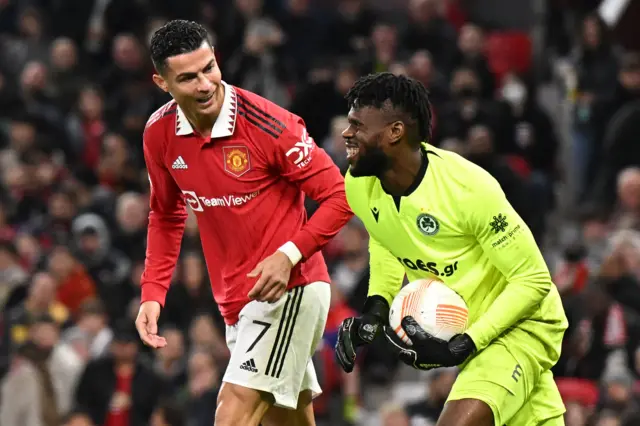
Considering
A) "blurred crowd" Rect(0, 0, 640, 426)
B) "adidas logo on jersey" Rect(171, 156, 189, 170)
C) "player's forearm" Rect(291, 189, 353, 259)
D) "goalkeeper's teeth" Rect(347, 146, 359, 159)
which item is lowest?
"blurred crowd" Rect(0, 0, 640, 426)

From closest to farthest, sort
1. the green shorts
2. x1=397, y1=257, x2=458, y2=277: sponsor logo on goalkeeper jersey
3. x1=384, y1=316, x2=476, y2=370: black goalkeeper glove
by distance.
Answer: x1=384, y1=316, x2=476, y2=370: black goalkeeper glove < the green shorts < x1=397, y1=257, x2=458, y2=277: sponsor logo on goalkeeper jersey

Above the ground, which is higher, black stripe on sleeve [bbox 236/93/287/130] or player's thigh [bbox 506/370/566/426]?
black stripe on sleeve [bbox 236/93/287/130]

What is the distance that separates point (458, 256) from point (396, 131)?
589mm

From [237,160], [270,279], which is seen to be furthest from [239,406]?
[237,160]

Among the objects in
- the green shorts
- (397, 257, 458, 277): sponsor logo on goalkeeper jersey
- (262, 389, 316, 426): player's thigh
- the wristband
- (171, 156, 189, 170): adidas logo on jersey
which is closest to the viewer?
the green shorts

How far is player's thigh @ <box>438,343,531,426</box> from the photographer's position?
5.73 meters

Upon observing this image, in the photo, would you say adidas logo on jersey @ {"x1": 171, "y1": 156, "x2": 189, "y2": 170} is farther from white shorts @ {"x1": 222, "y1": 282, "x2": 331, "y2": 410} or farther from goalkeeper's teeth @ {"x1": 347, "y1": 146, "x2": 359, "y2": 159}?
goalkeeper's teeth @ {"x1": 347, "y1": 146, "x2": 359, "y2": 159}

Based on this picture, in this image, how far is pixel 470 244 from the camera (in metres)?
5.83

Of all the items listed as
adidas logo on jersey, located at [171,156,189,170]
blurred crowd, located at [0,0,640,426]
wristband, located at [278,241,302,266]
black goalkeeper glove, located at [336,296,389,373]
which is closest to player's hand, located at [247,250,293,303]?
wristband, located at [278,241,302,266]

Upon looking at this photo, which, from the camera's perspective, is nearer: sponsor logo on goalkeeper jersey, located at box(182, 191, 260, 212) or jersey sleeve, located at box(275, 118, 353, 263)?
jersey sleeve, located at box(275, 118, 353, 263)

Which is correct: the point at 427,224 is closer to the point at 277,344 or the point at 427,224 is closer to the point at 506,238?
the point at 506,238

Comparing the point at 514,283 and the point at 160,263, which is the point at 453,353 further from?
the point at 160,263

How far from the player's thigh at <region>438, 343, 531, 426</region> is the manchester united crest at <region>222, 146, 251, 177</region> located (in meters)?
1.33

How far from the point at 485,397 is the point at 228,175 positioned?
4.99 ft
